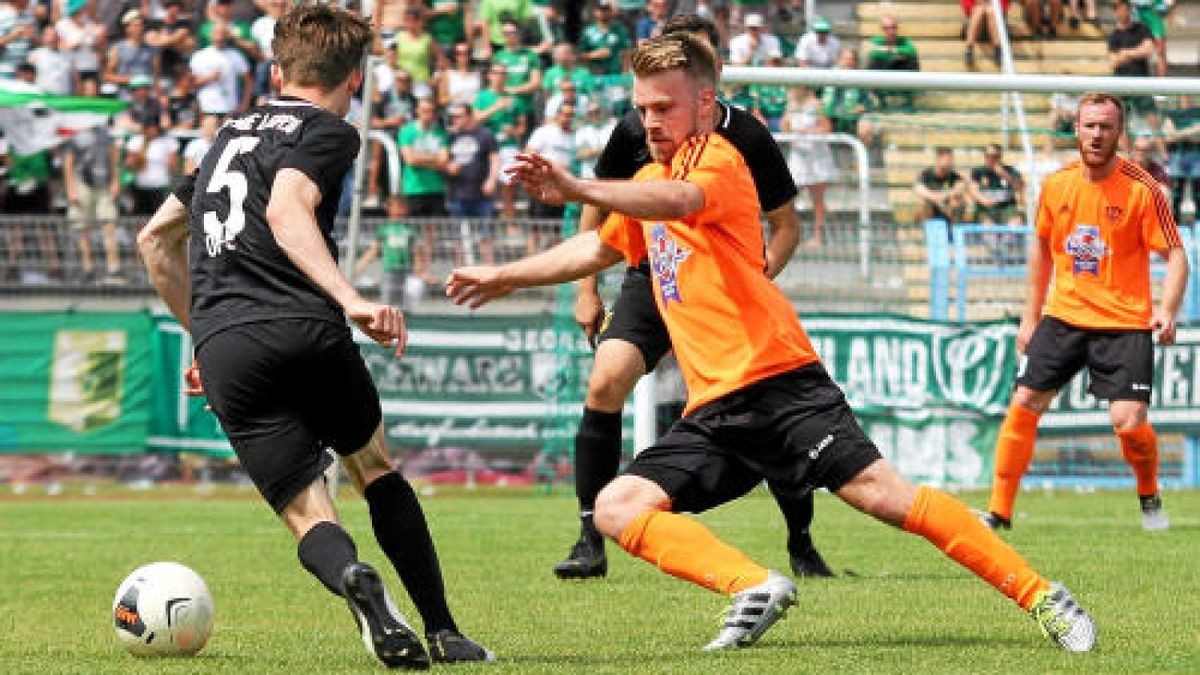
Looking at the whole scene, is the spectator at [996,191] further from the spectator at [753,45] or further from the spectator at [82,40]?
the spectator at [82,40]

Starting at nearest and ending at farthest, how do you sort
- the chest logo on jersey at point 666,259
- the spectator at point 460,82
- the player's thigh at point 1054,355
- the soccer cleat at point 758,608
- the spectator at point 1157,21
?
1. the soccer cleat at point 758,608
2. the chest logo on jersey at point 666,259
3. the player's thigh at point 1054,355
4. the spectator at point 460,82
5. the spectator at point 1157,21

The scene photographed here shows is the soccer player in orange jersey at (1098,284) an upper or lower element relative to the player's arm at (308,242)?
lower

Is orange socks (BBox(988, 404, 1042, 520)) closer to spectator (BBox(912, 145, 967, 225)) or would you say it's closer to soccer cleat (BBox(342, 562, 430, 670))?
spectator (BBox(912, 145, 967, 225))

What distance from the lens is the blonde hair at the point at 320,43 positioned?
6816 millimetres

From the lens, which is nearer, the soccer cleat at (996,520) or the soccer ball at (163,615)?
the soccer ball at (163,615)

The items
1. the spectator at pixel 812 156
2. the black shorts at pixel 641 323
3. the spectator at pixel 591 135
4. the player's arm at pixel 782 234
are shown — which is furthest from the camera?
the spectator at pixel 591 135

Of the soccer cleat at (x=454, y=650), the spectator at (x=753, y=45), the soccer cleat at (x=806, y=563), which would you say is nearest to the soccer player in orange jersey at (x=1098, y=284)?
the soccer cleat at (x=806, y=563)

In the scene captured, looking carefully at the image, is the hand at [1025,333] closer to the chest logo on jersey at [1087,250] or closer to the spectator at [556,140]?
the chest logo on jersey at [1087,250]

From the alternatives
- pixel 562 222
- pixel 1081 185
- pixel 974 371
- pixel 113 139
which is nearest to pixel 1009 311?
pixel 974 371

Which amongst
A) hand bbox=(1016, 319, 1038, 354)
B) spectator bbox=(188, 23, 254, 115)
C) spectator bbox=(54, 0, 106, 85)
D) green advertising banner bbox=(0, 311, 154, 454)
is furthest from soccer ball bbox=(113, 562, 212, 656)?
spectator bbox=(54, 0, 106, 85)

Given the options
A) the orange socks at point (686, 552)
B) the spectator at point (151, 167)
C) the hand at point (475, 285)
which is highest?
the hand at point (475, 285)

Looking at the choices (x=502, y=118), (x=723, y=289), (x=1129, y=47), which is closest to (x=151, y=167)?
(x=502, y=118)

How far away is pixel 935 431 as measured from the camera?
18.4m

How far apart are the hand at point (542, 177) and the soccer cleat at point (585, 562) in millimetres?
4173
